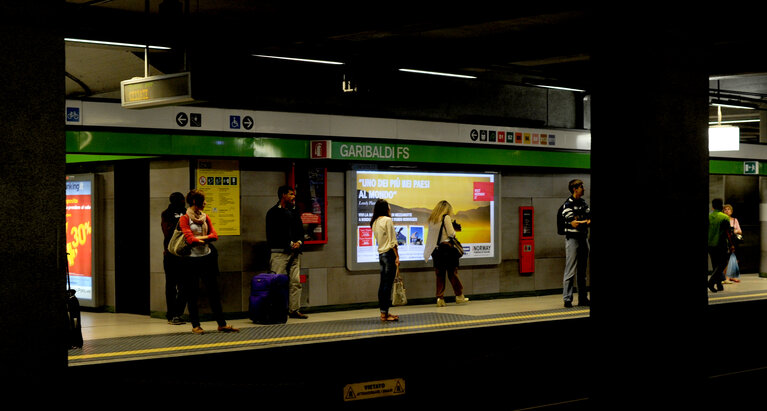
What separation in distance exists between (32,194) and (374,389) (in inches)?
100

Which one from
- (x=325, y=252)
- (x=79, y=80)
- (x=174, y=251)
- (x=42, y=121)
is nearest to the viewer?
(x=42, y=121)

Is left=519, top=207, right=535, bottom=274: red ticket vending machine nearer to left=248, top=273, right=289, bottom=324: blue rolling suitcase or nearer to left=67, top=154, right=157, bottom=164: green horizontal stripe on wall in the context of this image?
left=248, top=273, right=289, bottom=324: blue rolling suitcase

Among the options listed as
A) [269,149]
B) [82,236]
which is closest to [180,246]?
[269,149]

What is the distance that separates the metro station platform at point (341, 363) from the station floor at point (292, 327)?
0.03 meters

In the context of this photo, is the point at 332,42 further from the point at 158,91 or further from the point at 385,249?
the point at 158,91

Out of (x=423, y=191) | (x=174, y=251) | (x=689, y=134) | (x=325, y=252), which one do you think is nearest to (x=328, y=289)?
(x=325, y=252)

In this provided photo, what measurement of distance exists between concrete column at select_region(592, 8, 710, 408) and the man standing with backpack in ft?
13.5

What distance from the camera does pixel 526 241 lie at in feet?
45.4

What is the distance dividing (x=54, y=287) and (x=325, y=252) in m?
7.20

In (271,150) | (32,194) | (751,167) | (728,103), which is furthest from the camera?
(751,167)

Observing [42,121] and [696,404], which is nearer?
[42,121]

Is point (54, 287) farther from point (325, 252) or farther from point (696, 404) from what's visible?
point (325, 252)

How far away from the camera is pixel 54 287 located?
4723mm

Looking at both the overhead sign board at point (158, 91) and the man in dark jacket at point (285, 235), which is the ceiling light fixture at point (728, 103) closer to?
the man in dark jacket at point (285, 235)
